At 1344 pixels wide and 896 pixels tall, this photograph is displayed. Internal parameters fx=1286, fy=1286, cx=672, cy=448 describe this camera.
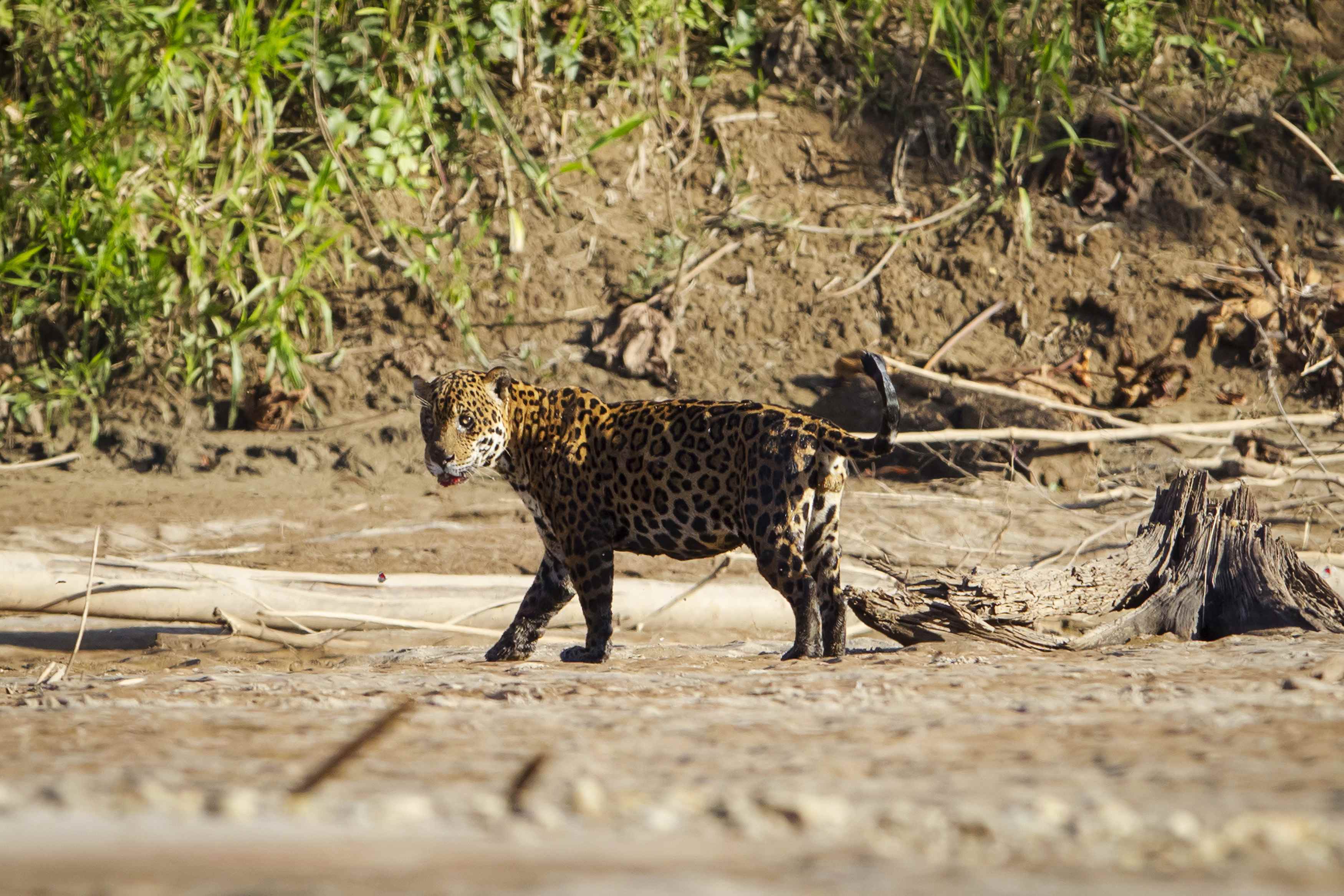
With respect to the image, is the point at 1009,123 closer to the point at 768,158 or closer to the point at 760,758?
the point at 768,158

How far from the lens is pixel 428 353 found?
891 cm

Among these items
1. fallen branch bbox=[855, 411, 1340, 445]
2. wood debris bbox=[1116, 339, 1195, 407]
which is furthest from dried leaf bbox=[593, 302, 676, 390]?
wood debris bbox=[1116, 339, 1195, 407]

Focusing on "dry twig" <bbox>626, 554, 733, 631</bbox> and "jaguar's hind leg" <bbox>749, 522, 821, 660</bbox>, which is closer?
"jaguar's hind leg" <bbox>749, 522, 821, 660</bbox>

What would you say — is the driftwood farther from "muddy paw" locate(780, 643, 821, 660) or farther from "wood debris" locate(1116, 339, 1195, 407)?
"wood debris" locate(1116, 339, 1195, 407)

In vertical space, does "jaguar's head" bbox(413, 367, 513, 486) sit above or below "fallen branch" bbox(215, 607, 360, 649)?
above

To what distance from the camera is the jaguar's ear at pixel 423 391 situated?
5.20 m

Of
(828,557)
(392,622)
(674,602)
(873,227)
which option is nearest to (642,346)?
(873,227)

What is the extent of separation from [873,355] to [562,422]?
4.31ft

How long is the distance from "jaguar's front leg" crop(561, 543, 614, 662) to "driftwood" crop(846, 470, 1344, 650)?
0.92 meters

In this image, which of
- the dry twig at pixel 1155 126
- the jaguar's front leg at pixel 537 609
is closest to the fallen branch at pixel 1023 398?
the dry twig at pixel 1155 126

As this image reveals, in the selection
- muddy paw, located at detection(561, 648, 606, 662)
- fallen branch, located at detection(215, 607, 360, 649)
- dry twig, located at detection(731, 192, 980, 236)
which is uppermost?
dry twig, located at detection(731, 192, 980, 236)

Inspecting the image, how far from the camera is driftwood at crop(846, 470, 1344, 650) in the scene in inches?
178

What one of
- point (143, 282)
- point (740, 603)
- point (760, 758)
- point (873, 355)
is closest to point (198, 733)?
point (760, 758)

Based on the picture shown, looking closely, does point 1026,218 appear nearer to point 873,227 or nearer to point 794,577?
point 873,227
